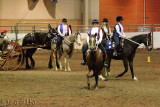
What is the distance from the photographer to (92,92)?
36.9ft

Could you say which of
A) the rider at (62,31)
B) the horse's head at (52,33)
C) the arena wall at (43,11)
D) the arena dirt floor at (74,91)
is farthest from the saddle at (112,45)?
the arena wall at (43,11)

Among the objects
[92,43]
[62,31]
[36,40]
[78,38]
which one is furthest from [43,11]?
[92,43]

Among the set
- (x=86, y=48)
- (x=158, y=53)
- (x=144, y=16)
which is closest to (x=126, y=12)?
(x=144, y=16)

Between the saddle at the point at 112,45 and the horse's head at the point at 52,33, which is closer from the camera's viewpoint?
the saddle at the point at 112,45

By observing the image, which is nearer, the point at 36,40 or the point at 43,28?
the point at 36,40

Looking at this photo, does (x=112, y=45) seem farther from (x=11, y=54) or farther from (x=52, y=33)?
(x=11, y=54)

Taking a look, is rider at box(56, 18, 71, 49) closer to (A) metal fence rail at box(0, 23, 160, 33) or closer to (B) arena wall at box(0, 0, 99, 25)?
(A) metal fence rail at box(0, 23, 160, 33)

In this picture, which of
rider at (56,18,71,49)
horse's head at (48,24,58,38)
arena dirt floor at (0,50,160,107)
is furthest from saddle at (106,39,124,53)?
horse's head at (48,24,58,38)

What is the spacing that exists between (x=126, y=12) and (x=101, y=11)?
2378 millimetres

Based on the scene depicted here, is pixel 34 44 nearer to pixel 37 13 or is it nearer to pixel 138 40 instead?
pixel 138 40

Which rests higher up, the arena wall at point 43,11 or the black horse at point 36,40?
the arena wall at point 43,11

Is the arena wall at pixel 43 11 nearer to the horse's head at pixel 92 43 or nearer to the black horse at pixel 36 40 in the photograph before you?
the black horse at pixel 36 40

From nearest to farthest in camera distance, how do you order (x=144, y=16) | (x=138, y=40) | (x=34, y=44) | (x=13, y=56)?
(x=138, y=40)
(x=13, y=56)
(x=34, y=44)
(x=144, y=16)

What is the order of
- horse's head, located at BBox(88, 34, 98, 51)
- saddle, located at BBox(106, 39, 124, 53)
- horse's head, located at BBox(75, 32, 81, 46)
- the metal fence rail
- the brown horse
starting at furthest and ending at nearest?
1. the metal fence rail
2. horse's head, located at BBox(75, 32, 81, 46)
3. saddle, located at BBox(106, 39, 124, 53)
4. the brown horse
5. horse's head, located at BBox(88, 34, 98, 51)
